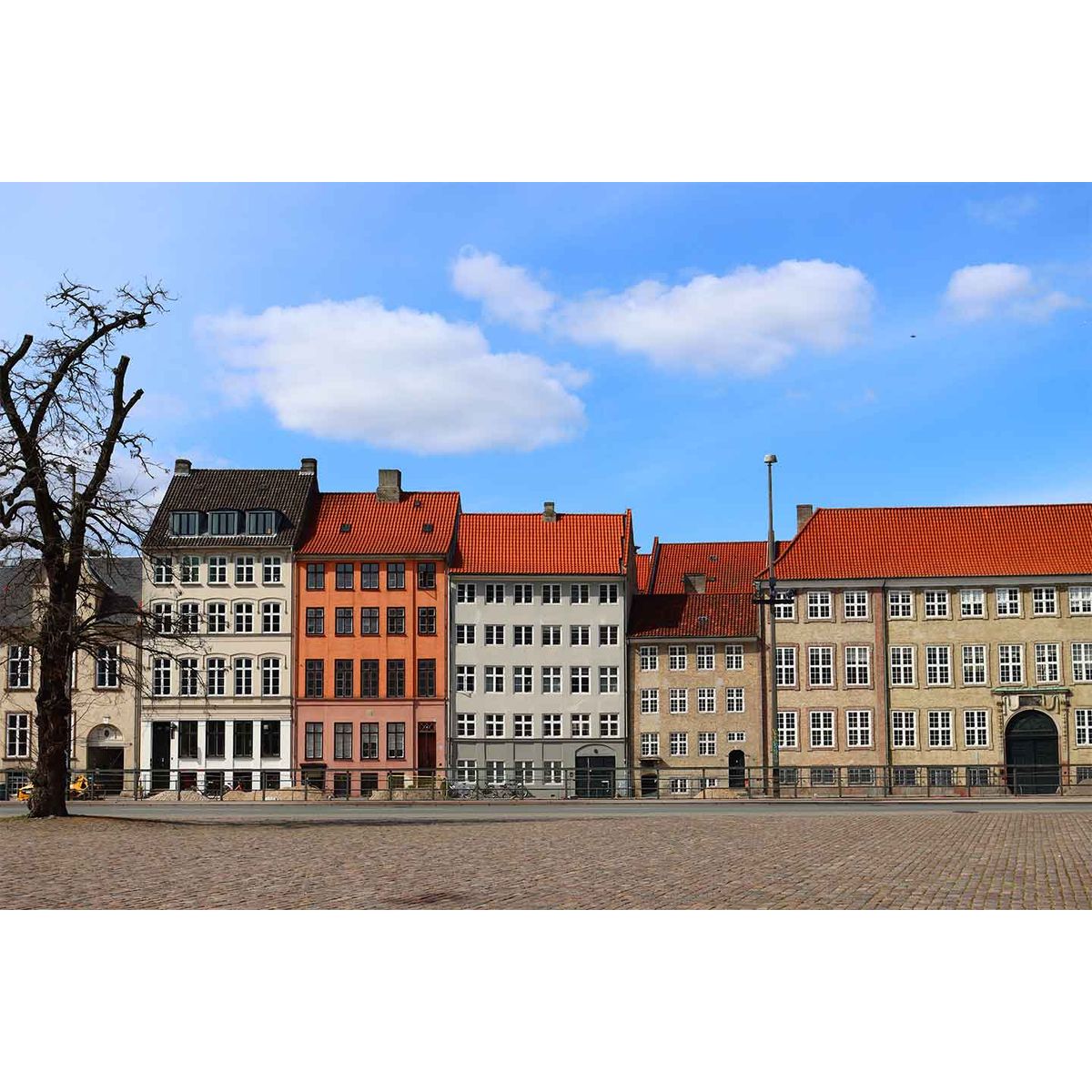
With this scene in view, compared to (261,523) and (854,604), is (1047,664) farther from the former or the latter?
(261,523)

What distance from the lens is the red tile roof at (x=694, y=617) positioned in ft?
209

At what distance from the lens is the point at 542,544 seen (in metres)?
66.5

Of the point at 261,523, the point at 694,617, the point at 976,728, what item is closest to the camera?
the point at 976,728

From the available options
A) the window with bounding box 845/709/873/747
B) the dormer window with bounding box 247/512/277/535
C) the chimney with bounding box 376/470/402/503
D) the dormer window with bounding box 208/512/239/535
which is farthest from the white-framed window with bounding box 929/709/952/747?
the dormer window with bounding box 208/512/239/535

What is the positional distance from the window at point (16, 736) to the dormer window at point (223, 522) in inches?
456

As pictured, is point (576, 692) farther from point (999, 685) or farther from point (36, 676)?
point (36, 676)

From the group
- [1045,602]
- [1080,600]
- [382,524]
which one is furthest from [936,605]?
[382,524]

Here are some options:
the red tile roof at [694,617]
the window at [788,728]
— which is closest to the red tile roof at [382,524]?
the red tile roof at [694,617]

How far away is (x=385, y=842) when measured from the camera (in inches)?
795

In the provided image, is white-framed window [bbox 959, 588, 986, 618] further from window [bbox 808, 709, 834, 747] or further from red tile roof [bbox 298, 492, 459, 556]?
red tile roof [bbox 298, 492, 459, 556]

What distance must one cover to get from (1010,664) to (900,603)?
5.22 metres

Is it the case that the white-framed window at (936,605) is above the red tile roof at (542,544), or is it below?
below

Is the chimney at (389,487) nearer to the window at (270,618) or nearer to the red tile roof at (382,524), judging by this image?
the red tile roof at (382,524)

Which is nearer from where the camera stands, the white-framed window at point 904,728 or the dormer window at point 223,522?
the white-framed window at point 904,728
